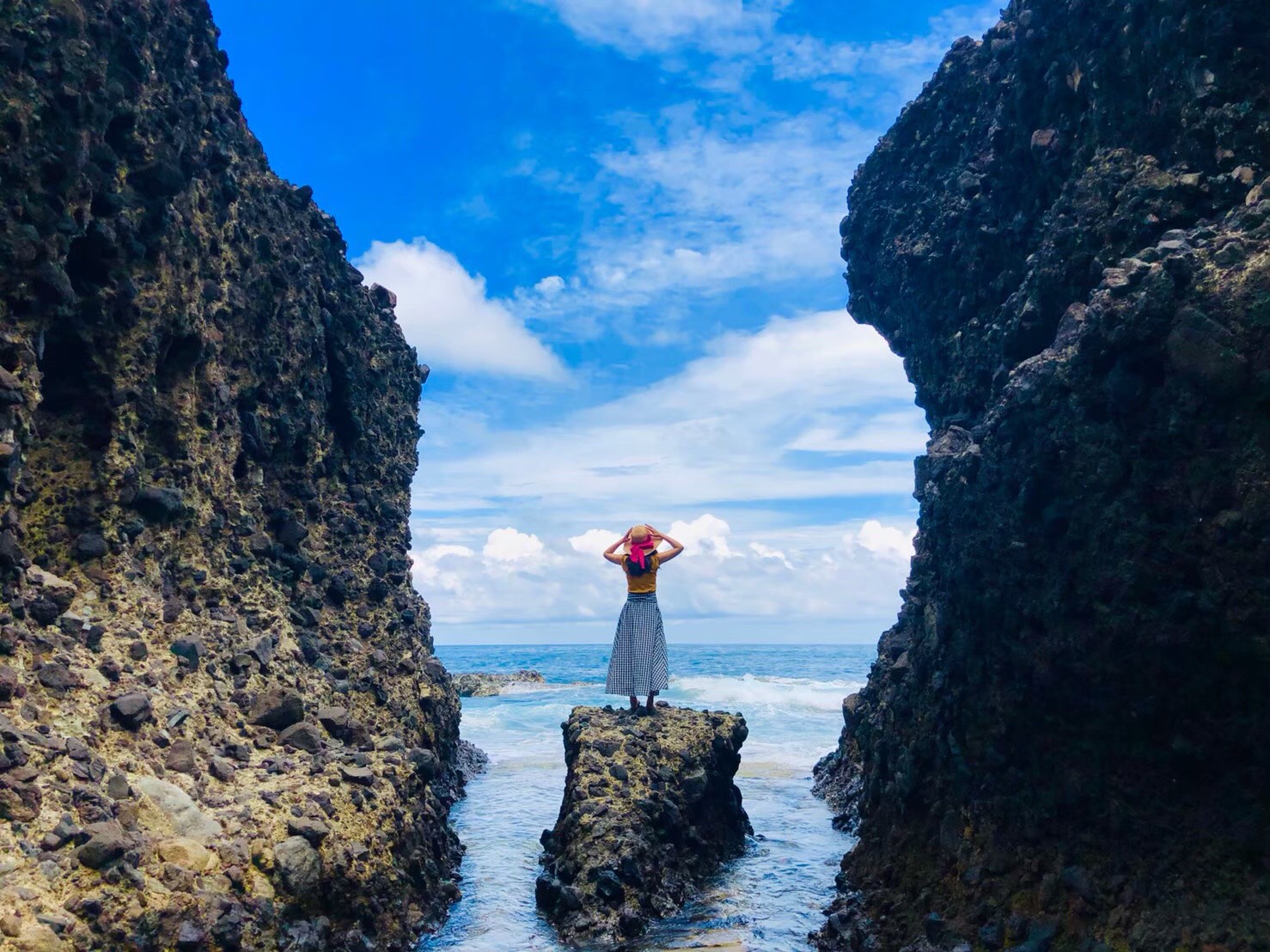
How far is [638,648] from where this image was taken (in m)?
13.6

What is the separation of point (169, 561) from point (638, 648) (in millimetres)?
6831

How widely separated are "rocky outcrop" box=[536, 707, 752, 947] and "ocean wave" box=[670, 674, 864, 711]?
2593 centimetres

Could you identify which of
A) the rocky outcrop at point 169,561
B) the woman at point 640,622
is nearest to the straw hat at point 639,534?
the woman at point 640,622

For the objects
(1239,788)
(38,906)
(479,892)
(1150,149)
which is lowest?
(479,892)

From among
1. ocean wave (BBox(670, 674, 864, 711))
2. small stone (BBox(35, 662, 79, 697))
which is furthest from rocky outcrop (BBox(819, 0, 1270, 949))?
ocean wave (BBox(670, 674, 864, 711))

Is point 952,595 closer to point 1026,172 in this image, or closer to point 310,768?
point 1026,172

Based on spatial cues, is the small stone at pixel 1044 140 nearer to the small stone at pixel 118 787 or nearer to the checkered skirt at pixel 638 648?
the checkered skirt at pixel 638 648

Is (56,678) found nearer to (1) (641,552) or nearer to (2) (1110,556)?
(1) (641,552)

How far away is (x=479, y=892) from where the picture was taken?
11.0 metres

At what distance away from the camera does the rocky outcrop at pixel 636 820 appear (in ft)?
32.5

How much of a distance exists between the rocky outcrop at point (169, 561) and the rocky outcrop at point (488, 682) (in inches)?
1377

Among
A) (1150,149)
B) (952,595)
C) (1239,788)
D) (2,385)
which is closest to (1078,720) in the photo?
(1239,788)

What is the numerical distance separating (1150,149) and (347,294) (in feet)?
40.5

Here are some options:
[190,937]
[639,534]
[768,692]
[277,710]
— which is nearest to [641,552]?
[639,534]
